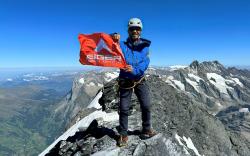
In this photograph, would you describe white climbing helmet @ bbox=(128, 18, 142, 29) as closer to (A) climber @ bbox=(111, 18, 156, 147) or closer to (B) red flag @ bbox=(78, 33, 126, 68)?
(A) climber @ bbox=(111, 18, 156, 147)

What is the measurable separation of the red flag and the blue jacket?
1059mm

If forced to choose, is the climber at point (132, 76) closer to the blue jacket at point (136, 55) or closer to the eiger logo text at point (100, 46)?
the blue jacket at point (136, 55)

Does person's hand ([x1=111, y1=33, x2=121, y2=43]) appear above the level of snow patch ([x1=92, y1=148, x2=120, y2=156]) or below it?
above

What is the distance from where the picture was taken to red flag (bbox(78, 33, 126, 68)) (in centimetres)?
1759

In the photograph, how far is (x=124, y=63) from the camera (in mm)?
16547

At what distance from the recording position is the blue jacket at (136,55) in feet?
53.8


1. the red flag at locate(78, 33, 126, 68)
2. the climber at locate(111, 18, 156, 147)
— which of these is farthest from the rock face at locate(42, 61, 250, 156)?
the red flag at locate(78, 33, 126, 68)

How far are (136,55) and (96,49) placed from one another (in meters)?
2.55

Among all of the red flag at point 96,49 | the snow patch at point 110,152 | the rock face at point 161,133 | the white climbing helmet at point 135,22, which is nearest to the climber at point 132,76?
the snow patch at point 110,152

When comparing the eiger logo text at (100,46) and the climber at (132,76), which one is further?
the eiger logo text at (100,46)

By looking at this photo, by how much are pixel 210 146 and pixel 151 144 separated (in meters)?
14.6

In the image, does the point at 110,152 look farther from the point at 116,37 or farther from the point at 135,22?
the point at 135,22

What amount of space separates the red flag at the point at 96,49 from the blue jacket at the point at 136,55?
106 centimetres

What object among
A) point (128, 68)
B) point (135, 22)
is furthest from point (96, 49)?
point (135, 22)
